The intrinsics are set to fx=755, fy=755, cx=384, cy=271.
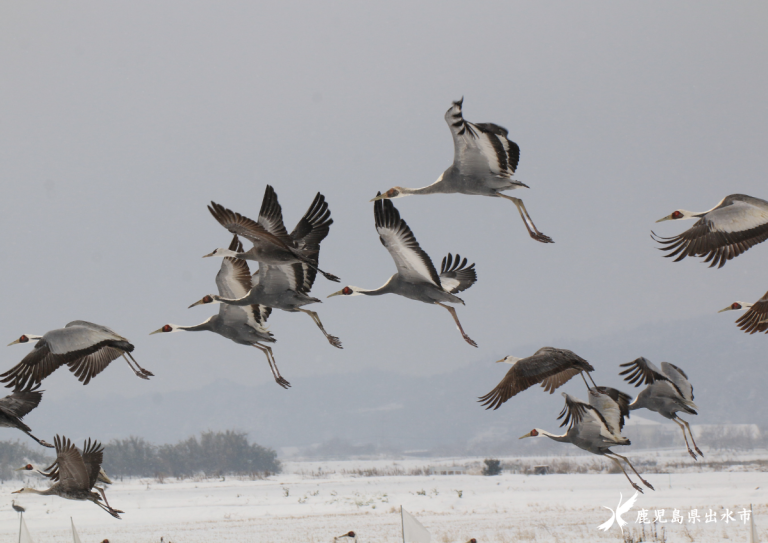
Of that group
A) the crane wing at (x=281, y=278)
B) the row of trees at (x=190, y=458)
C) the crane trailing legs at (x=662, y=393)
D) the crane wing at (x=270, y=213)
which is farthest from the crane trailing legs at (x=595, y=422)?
the row of trees at (x=190, y=458)

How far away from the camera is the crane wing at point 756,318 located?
9367mm

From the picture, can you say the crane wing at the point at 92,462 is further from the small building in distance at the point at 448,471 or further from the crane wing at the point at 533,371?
the small building in distance at the point at 448,471

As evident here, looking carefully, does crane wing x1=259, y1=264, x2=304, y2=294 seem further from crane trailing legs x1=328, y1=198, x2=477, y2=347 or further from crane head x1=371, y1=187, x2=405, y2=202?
crane head x1=371, y1=187, x2=405, y2=202

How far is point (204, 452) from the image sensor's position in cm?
10006

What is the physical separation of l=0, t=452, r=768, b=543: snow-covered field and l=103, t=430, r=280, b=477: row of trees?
35.4 m

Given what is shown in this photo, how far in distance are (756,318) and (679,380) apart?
222cm

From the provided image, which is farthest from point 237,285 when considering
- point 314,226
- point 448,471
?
point 448,471

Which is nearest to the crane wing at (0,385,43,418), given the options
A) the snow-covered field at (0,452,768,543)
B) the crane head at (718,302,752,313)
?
the crane head at (718,302,752,313)

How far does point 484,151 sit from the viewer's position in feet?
31.2

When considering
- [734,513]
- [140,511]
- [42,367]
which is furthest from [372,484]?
[42,367]

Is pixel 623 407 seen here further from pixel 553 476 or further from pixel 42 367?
pixel 553 476

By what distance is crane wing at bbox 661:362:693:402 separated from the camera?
11.1 m

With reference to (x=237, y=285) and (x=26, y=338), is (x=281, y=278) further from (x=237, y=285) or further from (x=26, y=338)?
(x=26, y=338)

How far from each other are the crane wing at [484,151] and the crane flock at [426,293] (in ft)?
0.05
